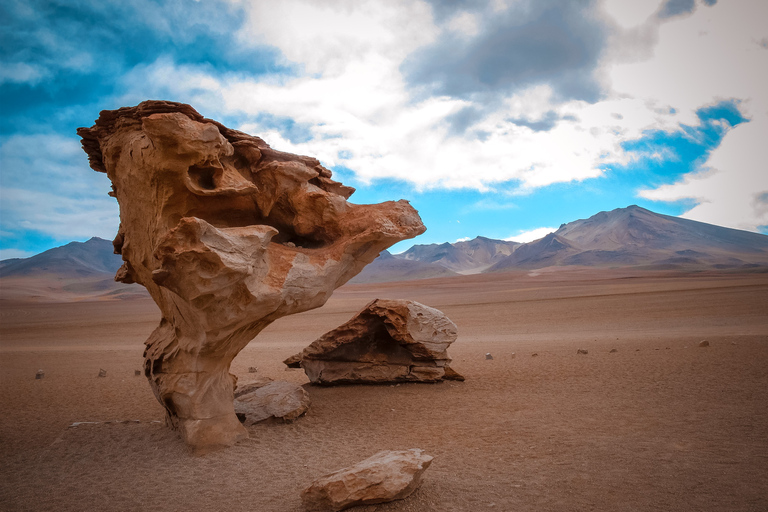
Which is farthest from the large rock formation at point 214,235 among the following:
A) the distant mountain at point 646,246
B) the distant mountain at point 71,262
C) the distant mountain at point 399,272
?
the distant mountain at point 399,272

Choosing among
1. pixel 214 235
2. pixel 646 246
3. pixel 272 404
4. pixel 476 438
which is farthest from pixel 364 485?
pixel 646 246

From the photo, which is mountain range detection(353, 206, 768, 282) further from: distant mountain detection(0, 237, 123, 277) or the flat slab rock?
the flat slab rock

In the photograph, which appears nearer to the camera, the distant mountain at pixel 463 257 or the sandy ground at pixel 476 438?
the sandy ground at pixel 476 438

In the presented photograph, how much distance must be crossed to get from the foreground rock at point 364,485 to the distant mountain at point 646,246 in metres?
113

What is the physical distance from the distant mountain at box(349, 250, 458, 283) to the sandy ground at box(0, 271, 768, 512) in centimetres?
11717

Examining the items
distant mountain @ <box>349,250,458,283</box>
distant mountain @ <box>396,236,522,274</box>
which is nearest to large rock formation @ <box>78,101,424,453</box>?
distant mountain @ <box>349,250,458,283</box>

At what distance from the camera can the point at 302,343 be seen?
879 inches

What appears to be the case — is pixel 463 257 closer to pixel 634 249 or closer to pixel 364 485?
pixel 634 249

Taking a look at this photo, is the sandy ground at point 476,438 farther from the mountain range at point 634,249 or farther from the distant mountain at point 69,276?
the mountain range at point 634,249

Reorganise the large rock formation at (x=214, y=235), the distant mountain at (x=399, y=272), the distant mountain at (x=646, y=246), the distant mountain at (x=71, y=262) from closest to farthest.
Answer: the large rock formation at (x=214, y=235), the distant mountain at (x=646, y=246), the distant mountain at (x=71, y=262), the distant mountain at (x=399, y=272)

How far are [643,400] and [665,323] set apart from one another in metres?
16.8

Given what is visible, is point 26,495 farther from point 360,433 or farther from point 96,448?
point 360,433

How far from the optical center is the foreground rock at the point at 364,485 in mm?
4508

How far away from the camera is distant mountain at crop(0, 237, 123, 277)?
117 meters
